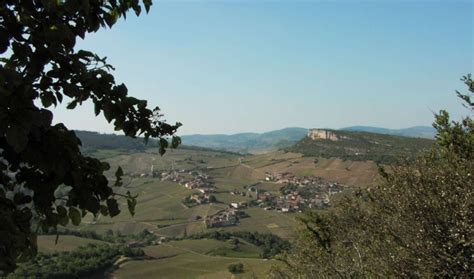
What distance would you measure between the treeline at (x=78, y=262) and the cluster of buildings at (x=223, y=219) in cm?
3183

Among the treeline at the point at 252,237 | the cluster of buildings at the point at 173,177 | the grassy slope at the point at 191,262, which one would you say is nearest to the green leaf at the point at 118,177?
the grassy slope at the point at 191,262

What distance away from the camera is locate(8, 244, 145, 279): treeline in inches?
2361

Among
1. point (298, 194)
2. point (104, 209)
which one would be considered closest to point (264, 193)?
point (298, 194)

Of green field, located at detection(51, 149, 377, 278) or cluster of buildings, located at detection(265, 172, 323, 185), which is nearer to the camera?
green field, located at detection(51, 149, 377, 278)

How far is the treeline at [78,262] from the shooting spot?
60.0m

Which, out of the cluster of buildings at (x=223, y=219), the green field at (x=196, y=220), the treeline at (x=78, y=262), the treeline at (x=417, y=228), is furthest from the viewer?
the cluster of buildings at (x=223, y=219)

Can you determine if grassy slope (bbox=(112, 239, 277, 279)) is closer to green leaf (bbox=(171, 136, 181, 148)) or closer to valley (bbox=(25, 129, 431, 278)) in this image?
valley (bbox=(25, 129, 431, 278))

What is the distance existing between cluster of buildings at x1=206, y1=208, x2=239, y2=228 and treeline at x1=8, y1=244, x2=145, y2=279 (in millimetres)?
31828

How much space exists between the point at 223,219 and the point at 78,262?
50.1 meters

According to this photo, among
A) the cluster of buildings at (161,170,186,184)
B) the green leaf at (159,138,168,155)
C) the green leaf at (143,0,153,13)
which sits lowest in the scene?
the cluster of buildings at (161,170,186,184)

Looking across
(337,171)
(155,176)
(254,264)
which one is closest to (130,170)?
(155,176)

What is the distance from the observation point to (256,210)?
413ft

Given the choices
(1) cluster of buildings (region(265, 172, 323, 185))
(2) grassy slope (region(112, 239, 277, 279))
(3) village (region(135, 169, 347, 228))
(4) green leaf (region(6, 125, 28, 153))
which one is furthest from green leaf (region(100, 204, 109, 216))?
(1) cluster of buildings (region(265, 172, 323, 185))

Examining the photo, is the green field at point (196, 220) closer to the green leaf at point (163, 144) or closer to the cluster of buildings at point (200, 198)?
the cluster of buildings at point (200, 198)
